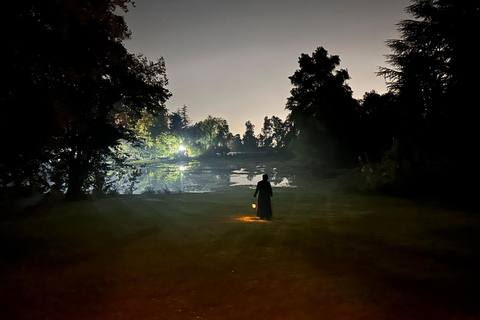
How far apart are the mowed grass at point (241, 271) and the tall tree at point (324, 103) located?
4057 cm

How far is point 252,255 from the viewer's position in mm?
7188

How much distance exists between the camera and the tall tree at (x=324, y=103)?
49.7 m

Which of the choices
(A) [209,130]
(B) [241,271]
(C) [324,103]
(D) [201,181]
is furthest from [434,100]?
(A) [209,130]

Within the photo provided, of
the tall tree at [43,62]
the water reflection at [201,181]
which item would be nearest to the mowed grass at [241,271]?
the tall tree at [43,62]

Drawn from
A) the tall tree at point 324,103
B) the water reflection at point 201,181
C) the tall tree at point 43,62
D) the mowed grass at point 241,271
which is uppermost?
the tall tree at point 324,103

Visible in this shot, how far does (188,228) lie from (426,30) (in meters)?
23.0

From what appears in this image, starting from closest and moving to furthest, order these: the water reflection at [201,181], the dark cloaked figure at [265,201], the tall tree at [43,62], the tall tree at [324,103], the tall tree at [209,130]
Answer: the tall tree at [43,62]
the dark cloaked figure at [265,201]
the water reflection at [201,181]
the tall tree at [324,103]
the tall tree at [209,130]

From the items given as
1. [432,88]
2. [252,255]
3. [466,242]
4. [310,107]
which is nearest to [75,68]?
[252,255]

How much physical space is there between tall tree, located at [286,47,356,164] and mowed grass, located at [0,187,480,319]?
40.6m

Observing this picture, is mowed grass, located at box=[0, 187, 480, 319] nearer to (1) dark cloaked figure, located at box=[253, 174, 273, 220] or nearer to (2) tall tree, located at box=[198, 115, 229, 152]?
(1) dark cloaked figure, located at box=[253, 174, 273, 220]

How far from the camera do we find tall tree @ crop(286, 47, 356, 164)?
49.7 m

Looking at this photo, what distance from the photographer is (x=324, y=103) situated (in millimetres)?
51406

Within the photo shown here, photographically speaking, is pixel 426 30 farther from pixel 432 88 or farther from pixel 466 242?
pixel 466 242

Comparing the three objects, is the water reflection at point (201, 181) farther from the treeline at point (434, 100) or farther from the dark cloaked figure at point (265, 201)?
the dark cloaked figure at point (265, 201)
